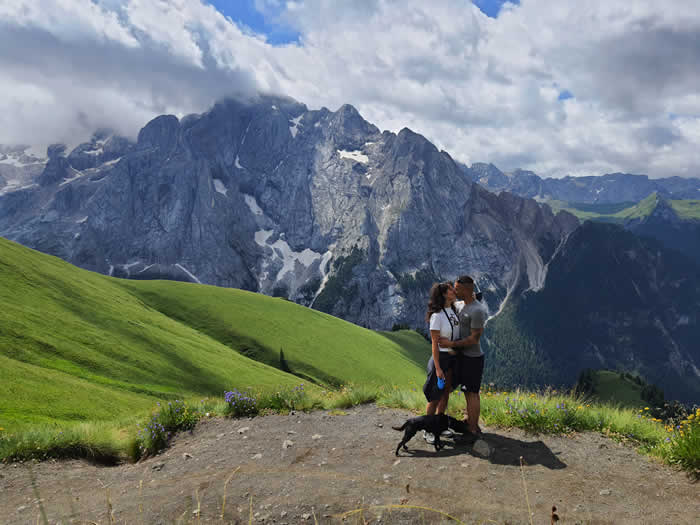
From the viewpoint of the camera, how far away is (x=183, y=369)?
112ft

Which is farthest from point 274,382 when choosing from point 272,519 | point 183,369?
point 272,519

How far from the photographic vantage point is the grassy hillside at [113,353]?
17969 mm

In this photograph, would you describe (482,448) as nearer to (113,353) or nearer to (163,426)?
(163,426)

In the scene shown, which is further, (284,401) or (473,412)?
(284,401)

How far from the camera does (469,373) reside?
10.0 m

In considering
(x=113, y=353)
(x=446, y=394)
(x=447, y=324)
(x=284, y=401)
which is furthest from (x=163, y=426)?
(x=113, y=353)

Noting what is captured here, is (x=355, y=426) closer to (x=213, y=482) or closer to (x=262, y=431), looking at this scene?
(x=262, y=431)

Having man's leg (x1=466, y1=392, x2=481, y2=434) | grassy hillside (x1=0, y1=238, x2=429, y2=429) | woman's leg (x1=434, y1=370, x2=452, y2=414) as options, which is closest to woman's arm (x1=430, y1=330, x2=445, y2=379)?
woman's leg (x1=434, y1=370, x2=452, y2=414)

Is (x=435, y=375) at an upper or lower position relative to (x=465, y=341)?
lower

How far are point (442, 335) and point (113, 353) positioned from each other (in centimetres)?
2855

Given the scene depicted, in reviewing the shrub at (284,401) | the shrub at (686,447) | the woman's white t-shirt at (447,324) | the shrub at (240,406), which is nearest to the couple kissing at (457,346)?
the woman's white t-shirt at (447,324)

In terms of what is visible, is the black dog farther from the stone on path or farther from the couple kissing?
the stone on path

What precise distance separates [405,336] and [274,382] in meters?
95.7

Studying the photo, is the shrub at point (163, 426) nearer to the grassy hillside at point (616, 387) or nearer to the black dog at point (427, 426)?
the black dog at point (427, 426)
